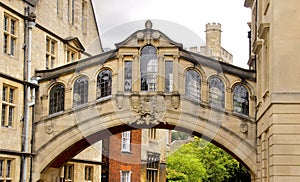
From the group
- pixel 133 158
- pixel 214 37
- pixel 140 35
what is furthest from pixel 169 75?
pixel 214 37

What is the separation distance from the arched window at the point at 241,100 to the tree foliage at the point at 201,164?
56.5 feet

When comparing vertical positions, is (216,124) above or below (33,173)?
above

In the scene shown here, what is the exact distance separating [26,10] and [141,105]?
4.88m

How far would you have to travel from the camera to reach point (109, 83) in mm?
Result: 23406

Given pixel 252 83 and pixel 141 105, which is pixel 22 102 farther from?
pixel 252 83

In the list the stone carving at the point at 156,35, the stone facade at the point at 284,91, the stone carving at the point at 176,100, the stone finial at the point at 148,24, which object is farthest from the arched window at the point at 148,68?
the stone facade at the point at 284,91

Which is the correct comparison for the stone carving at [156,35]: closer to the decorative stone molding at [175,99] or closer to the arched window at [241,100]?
the decorative stone molding at [175,99]

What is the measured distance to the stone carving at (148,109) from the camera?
75.3 ft

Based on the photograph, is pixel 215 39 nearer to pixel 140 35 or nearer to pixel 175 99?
pixel 140 35

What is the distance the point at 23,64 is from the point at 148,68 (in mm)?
4093

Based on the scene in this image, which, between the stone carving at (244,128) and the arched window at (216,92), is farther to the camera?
the arched window at (216,92)

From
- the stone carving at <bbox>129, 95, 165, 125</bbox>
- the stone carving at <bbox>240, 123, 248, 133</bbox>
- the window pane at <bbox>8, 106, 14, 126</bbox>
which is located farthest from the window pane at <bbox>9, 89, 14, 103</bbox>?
the stone carving at <bbox>240, 123, 248, 133</bbox>

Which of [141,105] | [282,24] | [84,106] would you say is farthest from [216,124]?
[282,24]

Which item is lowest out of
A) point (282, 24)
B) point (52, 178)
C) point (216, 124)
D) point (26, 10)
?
point (52, 178)
